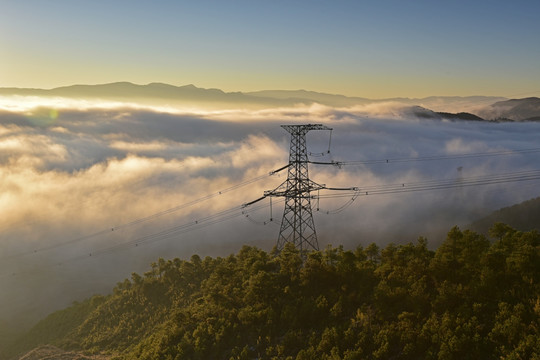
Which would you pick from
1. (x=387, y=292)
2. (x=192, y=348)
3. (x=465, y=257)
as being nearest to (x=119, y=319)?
(x=192, y=348)

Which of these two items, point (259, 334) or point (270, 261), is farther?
point (270, 261)

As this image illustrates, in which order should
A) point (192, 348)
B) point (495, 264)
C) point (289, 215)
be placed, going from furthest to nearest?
point (289, 215) < point (192, 348) < point (495, 264)

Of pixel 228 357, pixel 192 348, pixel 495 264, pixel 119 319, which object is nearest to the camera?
pixel 495 264

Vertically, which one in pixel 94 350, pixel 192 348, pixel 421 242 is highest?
pixel 421 242

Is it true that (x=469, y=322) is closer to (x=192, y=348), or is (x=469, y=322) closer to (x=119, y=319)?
(x=192, y=348)

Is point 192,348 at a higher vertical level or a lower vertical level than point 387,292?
lower

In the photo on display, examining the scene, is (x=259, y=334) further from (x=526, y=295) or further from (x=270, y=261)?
(x=526, y=295)
